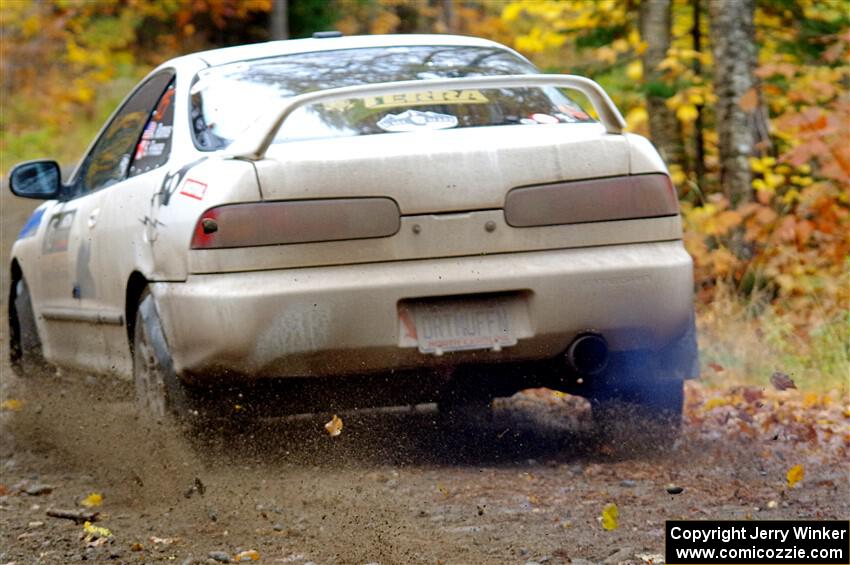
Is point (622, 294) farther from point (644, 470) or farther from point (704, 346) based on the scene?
point (704, 346)

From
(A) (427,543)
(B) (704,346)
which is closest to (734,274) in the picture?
(B) (704,346)

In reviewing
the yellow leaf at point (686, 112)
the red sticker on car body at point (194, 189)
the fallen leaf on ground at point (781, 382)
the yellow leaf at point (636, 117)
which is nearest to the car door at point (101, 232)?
the red sticker on car body at point (194, 189)

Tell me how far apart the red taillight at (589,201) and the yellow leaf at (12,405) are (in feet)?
10.8

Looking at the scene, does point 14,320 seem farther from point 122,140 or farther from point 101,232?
point 101,232

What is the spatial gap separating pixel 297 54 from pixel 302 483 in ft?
5.90

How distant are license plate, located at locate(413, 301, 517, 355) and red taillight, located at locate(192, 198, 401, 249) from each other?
0.32 m

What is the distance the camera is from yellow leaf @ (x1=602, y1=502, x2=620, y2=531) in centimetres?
429

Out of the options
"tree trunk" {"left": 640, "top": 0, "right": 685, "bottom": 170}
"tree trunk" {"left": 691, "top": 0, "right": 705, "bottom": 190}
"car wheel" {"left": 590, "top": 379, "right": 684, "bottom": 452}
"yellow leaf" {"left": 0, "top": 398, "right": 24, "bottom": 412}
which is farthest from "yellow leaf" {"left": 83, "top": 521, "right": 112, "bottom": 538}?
"tree trunk" {"left": 691, "top": 0, "right": 705, "bottom": 190}

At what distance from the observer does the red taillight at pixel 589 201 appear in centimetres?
499

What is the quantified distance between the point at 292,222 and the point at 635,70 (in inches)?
411

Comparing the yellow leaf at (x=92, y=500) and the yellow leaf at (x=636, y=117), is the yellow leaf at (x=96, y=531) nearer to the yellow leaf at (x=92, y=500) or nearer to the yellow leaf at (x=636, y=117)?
the yellow leaf at (x=92, y=500)

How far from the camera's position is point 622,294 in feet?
16.6

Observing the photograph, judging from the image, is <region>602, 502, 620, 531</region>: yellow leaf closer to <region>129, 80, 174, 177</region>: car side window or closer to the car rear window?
the car rear window

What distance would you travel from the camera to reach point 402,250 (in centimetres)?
490
